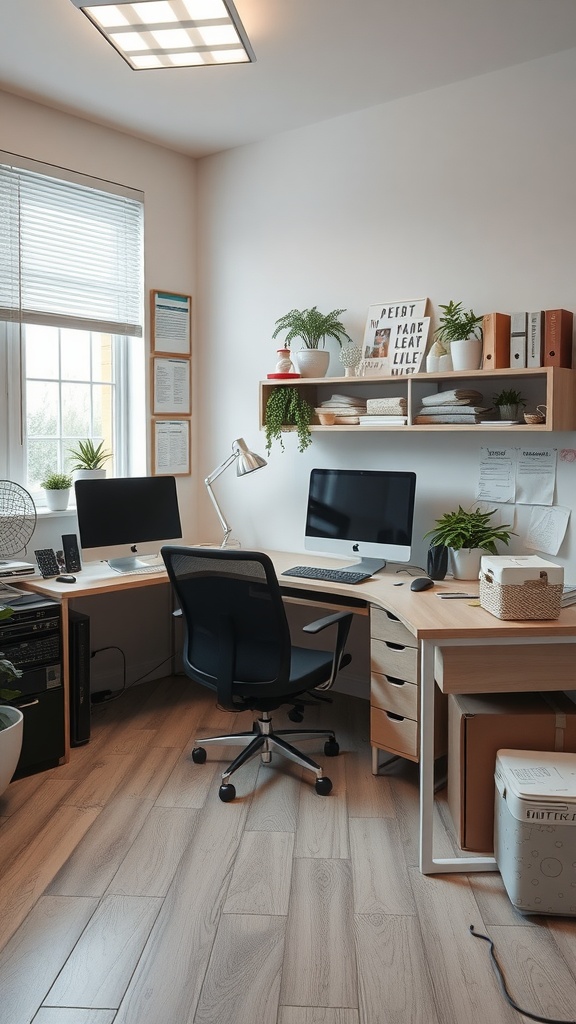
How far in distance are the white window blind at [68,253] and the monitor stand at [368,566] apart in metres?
1.66

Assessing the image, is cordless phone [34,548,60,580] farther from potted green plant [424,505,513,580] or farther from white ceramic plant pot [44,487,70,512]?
potted green plant [424,505,513,580]

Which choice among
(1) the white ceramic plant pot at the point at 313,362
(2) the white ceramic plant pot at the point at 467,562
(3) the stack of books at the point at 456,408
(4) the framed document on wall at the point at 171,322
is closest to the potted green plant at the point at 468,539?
(2) the white ceramic plant pot at the point at 467,562

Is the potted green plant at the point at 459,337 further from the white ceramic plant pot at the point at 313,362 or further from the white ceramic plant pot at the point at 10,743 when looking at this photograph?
the white ceramic plant pot at the point at 10,743

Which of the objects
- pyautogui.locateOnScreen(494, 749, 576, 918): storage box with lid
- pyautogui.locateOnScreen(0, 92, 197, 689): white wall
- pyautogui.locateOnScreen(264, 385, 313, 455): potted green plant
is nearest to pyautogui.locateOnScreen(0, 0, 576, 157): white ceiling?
pyautogui.locateOnScreen(0, 92, 197, 689): white wall

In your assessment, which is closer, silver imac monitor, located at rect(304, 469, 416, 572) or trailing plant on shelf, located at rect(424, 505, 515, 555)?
trailing plant on shelf, located at rect(424, 505, 515, 555)

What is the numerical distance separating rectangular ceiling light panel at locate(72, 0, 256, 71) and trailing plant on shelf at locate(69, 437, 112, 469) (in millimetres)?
1654

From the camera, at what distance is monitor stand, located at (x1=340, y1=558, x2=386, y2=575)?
337 centimetres

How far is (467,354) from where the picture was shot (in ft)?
9.96

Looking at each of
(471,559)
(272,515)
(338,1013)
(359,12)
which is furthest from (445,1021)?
(359,12)

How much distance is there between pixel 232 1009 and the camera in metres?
1.82

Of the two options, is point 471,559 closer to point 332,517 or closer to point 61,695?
point 332,517

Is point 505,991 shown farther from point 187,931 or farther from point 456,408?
point 456,408

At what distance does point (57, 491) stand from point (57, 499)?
39 mm

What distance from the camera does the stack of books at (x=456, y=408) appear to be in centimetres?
304
